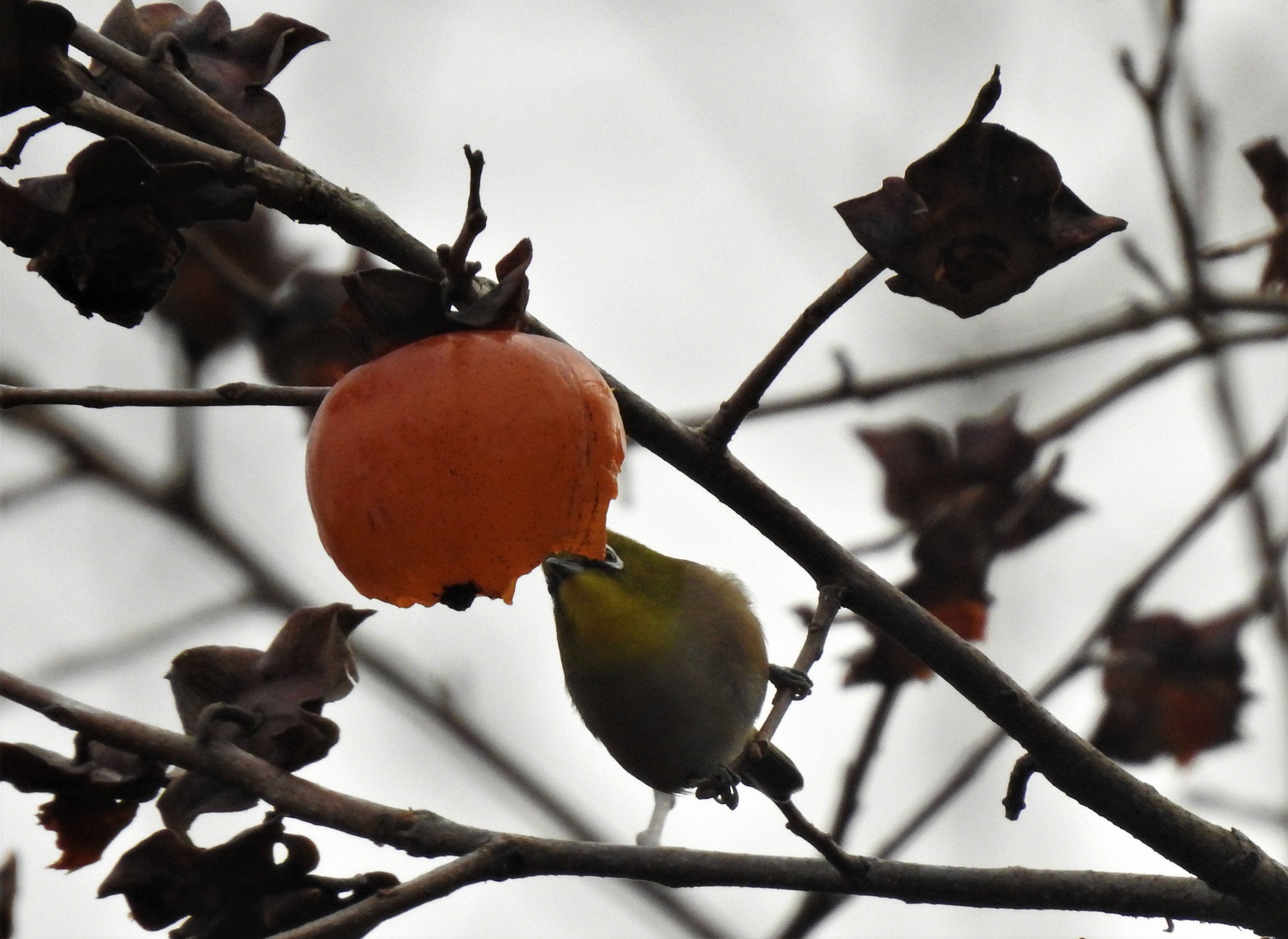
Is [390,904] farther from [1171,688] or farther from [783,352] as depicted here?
[1171,688]

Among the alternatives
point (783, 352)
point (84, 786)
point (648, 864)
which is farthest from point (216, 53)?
point (648, 864)

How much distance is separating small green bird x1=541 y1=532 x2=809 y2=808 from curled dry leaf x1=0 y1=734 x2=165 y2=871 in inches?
41.0

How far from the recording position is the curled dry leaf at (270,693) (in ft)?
5.00

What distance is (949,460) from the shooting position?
2885 mm

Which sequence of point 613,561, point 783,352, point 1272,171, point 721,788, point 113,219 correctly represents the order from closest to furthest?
point 113,219 → point 783,352 → point 1272,171 → point 721,788 → point 613,561

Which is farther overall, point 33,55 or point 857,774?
point 857,774

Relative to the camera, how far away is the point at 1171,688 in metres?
2.96

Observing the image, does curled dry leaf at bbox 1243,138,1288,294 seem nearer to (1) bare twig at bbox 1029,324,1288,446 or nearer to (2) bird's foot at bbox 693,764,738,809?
(1) bare twig at bbox 1029,324,1288,446

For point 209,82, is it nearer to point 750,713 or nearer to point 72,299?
point 72,299

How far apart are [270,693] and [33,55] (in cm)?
71

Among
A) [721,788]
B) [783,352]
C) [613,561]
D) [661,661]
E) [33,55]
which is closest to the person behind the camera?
[33,55]

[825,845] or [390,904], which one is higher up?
[825,845]

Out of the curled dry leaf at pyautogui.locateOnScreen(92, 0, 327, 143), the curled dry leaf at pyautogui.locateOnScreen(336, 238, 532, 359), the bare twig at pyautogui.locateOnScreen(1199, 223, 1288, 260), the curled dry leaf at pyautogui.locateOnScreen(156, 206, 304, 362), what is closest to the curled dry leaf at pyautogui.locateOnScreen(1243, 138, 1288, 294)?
the bare twig at pyautogui.locateOnScreen(1199, 223, 1288, 260)

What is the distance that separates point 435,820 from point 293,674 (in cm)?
25
